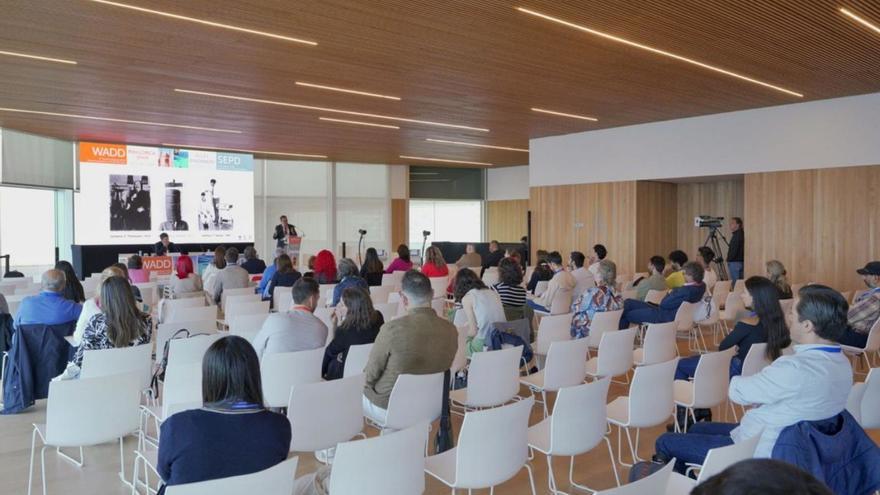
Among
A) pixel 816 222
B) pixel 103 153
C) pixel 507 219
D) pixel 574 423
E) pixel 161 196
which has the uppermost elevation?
pixel 103 153

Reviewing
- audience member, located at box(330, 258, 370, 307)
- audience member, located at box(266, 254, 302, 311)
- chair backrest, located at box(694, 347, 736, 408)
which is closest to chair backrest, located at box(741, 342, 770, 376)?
chair backrest, located at box(694, 347, 736, 408)

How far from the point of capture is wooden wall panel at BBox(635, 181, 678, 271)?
47.2 ft

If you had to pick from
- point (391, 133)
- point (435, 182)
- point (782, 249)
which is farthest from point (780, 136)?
point (435, 182)

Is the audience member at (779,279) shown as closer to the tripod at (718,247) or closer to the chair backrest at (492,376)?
the chair backrest at (492,376)

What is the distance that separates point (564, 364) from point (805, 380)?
2.38m

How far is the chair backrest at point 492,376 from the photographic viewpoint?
456 centimetres

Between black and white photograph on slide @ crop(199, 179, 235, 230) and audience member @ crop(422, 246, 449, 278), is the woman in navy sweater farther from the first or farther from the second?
black and white photograph on slide @ crop(199, 179, 235, 230)

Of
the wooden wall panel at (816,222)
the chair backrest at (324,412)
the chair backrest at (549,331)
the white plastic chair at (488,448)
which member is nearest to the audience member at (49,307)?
the chair backrest at (324,412)

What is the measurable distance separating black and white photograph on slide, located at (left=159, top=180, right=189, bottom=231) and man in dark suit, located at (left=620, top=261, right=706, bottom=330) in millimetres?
12486

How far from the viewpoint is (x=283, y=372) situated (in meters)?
4.55

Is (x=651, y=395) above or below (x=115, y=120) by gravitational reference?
below

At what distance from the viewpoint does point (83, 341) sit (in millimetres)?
4812

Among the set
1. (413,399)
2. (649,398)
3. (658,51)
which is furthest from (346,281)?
(658,51)

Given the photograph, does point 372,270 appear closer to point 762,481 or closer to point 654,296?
point 654,296
